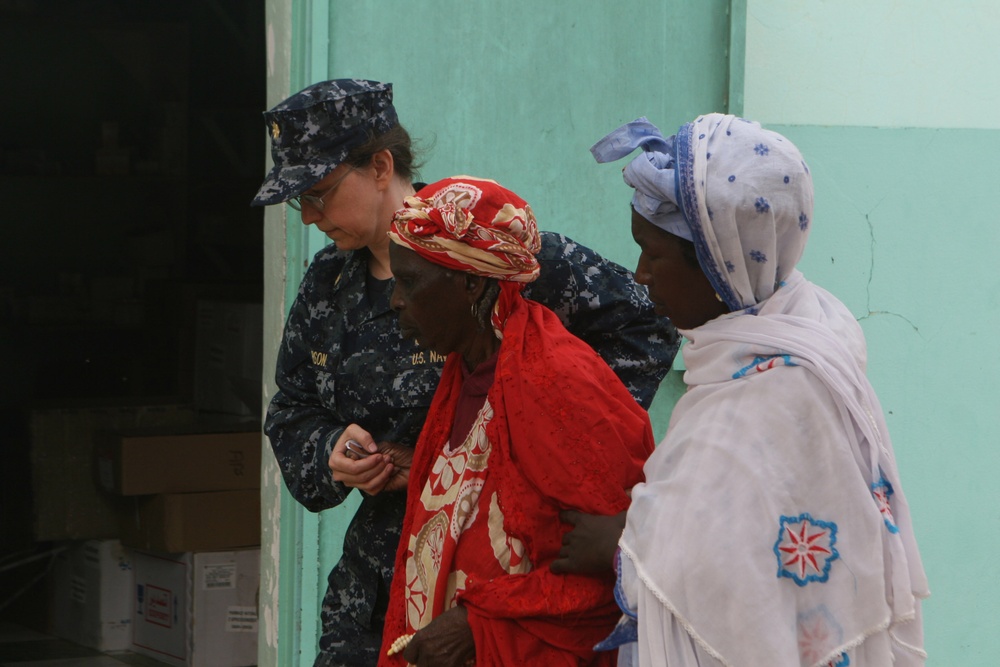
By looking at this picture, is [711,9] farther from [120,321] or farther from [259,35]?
[120,321]

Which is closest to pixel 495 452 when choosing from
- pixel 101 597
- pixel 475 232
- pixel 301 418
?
pixel 475 232

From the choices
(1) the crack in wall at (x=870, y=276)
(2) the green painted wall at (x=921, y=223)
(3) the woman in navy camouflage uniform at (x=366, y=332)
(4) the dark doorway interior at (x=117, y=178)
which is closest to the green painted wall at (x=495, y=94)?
(2) the green painted wall at (x=921, y=223)

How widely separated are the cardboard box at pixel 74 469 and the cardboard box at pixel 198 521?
0.26 metres

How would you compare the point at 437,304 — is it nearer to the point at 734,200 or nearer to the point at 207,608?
the point at 734,200

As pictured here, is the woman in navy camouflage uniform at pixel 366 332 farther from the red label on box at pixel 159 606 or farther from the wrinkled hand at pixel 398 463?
the red label on box at pixel 159 606

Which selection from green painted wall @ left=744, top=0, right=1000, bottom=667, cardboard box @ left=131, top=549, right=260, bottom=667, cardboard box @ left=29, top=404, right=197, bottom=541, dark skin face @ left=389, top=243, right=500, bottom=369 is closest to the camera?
dark skin face @ left=389, top=243, right=500, bottom=369

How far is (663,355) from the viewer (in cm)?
240

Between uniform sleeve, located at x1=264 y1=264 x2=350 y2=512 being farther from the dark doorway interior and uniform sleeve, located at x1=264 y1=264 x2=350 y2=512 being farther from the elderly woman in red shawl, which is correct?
the dark doorway interior

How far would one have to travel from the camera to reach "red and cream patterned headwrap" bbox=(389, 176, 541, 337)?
2.03 meters

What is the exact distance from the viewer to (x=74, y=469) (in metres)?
5.40

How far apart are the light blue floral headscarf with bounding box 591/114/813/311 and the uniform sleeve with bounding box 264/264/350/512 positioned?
0.93m

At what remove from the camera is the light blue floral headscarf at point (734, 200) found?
1702mm

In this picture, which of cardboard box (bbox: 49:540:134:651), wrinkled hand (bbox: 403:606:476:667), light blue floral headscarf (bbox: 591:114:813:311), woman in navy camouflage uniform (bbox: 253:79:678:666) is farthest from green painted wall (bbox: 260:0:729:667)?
cardboard box (bbox: 49:540:134:651)

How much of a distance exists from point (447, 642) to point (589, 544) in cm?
30
